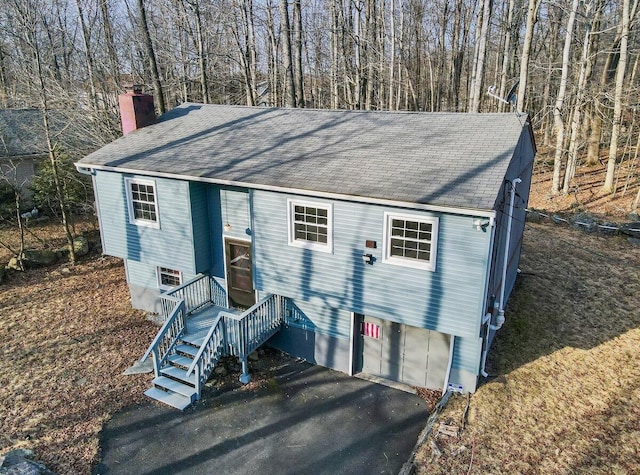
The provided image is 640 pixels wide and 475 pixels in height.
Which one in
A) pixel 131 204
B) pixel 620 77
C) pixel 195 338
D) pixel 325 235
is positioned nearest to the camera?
pixel 325 235

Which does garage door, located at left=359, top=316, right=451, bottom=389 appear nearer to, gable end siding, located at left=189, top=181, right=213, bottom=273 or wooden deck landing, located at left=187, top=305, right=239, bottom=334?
wooden deck landing, located at left=187, top=305, right=239, bottom=334

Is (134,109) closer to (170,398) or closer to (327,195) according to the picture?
(327,195)

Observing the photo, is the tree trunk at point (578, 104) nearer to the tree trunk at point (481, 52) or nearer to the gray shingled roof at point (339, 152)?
the tree trunk at point (481, 52)

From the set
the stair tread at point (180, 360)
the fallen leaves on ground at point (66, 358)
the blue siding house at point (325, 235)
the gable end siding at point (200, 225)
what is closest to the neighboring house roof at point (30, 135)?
the fallen leaves on ground at point (66, 358)

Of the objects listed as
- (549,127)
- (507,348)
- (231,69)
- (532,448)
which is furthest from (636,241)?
(231,69)

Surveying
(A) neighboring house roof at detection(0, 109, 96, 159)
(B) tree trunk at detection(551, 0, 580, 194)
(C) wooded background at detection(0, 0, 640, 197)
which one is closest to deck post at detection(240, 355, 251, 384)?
(C) wooded background at detection(0, 0, 640, 197)

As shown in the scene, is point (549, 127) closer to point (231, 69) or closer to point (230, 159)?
point (231, 69)

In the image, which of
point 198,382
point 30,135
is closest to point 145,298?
point 198,382
